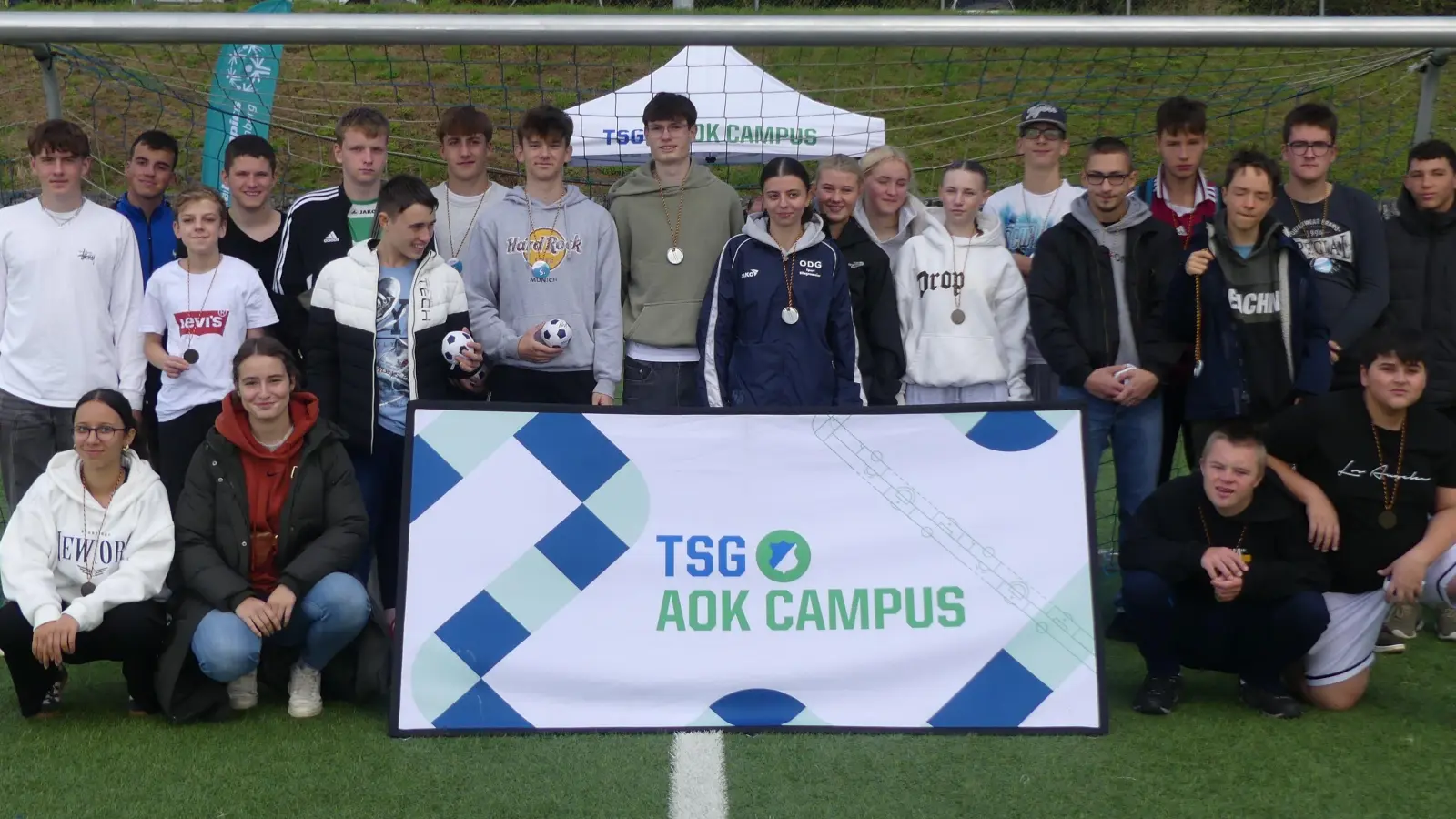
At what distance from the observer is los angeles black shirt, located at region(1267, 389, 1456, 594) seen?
440 centimetres

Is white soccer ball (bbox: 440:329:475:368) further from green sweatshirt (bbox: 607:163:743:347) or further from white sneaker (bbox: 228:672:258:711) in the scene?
white sneaker (bbox: 228:672:258:711)

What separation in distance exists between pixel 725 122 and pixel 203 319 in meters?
6.72

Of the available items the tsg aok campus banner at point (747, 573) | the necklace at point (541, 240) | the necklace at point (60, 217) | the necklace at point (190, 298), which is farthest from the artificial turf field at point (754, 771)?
the necklace at point (60, 217)

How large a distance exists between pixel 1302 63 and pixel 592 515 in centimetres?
602

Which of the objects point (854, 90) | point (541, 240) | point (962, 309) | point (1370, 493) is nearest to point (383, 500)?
point (541, 240)

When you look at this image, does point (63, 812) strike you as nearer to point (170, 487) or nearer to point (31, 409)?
point (170, 487)

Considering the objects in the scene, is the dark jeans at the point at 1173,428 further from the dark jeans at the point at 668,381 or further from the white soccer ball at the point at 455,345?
the white soccer ball at the point at 455,345

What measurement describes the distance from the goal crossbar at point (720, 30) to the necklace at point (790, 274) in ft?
2.34

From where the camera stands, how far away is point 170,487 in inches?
189

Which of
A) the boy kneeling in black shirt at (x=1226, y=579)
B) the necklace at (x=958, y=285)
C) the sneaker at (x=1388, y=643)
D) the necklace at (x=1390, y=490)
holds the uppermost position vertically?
the necklace at (x=958, y=285)

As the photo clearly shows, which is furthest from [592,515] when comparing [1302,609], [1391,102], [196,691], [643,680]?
[1391,102]

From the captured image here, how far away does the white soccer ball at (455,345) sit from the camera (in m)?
4.57

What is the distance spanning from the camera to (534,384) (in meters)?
4.97

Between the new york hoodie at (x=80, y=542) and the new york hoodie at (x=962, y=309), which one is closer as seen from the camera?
the new york hoodie at (x=80, y=542)
